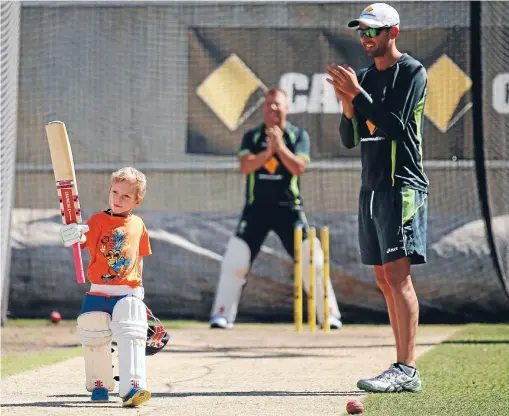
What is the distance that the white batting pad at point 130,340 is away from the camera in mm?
5555

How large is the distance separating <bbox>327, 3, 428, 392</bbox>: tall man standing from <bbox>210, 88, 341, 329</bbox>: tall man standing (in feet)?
12.9

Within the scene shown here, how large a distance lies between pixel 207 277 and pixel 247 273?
1.04m

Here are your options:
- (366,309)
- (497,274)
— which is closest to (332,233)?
(366,309)

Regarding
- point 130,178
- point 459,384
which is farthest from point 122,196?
point 459,384

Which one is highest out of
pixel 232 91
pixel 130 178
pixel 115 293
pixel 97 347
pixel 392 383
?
pixel 232 91

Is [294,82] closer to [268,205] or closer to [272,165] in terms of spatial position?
[272,165]

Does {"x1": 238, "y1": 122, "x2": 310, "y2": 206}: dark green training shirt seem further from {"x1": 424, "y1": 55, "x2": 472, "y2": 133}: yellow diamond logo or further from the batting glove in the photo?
the batting glove

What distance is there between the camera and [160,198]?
11.8m

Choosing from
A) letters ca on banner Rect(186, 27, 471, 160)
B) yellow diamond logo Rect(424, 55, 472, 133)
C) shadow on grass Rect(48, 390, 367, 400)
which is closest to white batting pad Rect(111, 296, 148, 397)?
shadow on grass Rect(48, 390, 367, 400)

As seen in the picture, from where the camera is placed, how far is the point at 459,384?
6.57 meters

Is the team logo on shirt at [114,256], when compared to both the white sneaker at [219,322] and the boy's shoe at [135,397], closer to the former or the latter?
the boy's shoe at [135,397]

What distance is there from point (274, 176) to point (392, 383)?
465cm

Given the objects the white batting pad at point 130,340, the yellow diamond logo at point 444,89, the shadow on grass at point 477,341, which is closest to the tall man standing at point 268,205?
the shadow on grass at point 477,341

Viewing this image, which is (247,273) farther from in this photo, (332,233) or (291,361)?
(291,361)
